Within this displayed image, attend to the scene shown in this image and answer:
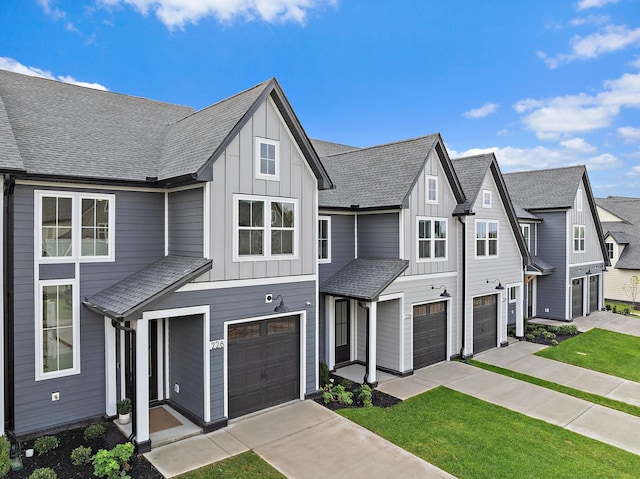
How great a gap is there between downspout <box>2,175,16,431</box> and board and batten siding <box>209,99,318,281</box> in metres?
4.06

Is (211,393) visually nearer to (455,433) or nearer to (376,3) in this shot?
(455,433)

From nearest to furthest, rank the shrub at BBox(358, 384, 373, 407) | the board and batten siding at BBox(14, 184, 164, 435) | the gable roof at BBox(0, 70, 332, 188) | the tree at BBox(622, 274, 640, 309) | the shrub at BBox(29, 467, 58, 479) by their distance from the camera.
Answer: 1. the shrub at BBox(29, 467, 58, 479)
2. the board and batten siding at BBox(14, 184, 164, 435)
3. the gable roof at BBox(0, 70, 332, 188)
4. the shrub at BBox(358, 384, 373, 407)
5. the tree at BBox(622, 274, 640, 309)

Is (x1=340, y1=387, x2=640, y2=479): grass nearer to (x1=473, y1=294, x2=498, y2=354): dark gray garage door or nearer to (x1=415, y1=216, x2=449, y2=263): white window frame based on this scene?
(x1=415, y1=216, x2=449, y2=263): white window frame

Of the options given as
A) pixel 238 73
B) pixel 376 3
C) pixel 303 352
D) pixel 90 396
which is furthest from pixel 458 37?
pixel 90 396

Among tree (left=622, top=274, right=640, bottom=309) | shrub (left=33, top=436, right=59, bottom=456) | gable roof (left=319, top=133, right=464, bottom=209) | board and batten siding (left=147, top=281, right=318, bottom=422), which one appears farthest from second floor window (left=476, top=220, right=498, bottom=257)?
tree (left=622, top=274, right=640, bottom=309)

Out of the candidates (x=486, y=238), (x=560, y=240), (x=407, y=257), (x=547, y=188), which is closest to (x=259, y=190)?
(x=407, y=257)

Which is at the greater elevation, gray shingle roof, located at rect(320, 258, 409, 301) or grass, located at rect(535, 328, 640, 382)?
gray shingle roof, located at rect(320, 258, 409, 301)

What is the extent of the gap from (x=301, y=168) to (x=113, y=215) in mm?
4940

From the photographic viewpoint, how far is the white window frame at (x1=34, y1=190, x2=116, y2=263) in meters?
8.65

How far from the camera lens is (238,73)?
89.6 ft

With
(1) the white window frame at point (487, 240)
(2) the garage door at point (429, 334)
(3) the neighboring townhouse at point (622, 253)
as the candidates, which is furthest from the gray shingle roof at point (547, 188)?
(2) the garage door at point (429, 334)

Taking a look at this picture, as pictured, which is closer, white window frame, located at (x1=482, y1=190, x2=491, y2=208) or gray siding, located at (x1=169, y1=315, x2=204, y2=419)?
gray siding, located at (x1=169, y1=315, x2=204, y2=419)

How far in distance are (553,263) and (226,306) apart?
2047cm

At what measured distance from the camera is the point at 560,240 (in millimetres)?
22344
